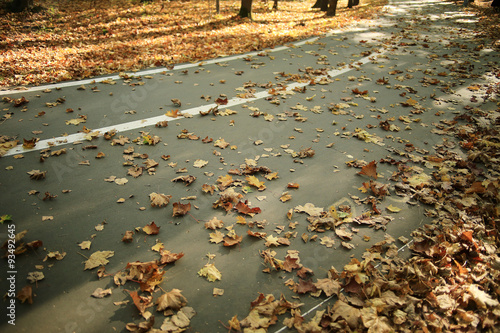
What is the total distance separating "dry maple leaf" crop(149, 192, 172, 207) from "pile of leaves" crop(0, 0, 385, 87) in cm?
438

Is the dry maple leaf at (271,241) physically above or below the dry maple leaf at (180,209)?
below

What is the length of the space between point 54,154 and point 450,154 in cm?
578

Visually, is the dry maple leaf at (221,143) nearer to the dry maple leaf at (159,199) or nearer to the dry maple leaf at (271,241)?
the dry maple leaf at (159,199)

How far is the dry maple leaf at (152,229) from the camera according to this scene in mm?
3109

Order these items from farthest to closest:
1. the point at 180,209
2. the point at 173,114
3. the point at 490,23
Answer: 1. the point at 490,23
2. the point at 173,114
3. the point at 180,209

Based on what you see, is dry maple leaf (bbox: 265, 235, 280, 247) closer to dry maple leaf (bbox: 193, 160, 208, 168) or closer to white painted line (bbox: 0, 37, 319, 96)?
dry maple leaf (bbox: 193, 160, 208, 168)

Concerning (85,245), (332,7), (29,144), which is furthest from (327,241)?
(332,7)

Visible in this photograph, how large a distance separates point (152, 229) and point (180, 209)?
385 mm

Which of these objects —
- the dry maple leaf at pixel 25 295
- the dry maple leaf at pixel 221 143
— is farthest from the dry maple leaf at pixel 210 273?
the dry maple leaf at pixel 221 143

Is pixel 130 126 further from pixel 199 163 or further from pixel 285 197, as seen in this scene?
pixel 285 197

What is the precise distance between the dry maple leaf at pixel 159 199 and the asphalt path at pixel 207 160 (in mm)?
55

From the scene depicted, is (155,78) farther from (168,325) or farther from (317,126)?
(168,325)

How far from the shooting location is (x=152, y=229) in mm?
3129

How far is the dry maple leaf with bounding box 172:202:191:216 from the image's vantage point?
11.0 feet
